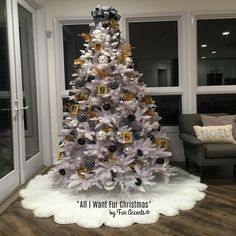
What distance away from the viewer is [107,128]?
325 centimetres

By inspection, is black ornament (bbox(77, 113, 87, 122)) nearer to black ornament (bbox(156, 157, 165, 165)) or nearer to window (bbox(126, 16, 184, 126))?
black ornament (bbox(156, 157, 165, 165))

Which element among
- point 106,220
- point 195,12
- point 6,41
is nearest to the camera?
point 106,220

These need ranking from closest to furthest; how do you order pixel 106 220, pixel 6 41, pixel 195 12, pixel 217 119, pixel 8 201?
1. pixel 106 220
2. pixel 8 201
3. pixel 6 41
4. pixel 217 119
5. pixel 195 12

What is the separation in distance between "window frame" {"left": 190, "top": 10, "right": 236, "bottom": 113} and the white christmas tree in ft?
4.79

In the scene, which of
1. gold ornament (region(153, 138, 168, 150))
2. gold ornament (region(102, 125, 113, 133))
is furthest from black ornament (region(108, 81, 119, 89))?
gold ornament (region(153, 138, 168, 150))

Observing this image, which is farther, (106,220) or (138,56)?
(138,56)

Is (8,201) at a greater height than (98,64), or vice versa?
(98,64)

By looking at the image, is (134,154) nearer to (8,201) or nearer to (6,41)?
(8,201)

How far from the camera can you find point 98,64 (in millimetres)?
3346

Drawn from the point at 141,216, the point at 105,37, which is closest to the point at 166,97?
the point at 105,37

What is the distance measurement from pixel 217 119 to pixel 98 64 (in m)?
1.94

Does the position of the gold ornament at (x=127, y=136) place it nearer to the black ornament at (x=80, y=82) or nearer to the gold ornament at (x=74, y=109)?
the gold ornament at (x=74, y=109)

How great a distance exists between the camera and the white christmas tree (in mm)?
3211

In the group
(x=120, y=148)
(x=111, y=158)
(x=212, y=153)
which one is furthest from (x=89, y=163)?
(x=212, y=153)
